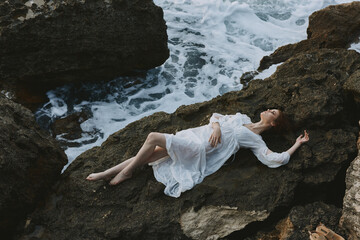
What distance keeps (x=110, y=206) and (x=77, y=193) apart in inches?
20.7

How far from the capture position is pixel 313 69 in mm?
6059

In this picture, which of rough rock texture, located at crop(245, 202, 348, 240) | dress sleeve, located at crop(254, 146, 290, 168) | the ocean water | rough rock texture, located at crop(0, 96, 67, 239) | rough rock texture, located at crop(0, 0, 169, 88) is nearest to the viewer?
rough rock texture, located at crop(245, 202, 348, 240)

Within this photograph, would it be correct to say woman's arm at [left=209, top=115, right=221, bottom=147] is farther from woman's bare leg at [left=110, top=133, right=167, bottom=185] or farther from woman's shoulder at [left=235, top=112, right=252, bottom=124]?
woman's bare leg at [left=110, top=133, right=167, bottom=185]

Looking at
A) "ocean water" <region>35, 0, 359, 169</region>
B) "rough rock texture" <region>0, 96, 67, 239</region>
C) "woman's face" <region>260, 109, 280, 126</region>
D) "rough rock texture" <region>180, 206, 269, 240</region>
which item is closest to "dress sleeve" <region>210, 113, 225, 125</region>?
"woman's face" <region>260, 109, 280, 126</region>

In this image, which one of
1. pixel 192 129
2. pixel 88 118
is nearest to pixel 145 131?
pixel 192 129

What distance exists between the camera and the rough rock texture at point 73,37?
7.16m

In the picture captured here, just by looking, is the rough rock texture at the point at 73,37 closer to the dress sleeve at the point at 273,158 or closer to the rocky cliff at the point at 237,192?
the rocky cliff at the point at 237,192

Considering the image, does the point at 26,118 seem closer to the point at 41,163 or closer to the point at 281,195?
the point at 41,163

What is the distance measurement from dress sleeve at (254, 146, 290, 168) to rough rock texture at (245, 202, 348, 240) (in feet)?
2.42

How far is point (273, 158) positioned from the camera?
469cm

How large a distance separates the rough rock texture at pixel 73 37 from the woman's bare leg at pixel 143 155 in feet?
11.9

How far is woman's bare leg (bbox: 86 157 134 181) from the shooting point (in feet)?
16.1

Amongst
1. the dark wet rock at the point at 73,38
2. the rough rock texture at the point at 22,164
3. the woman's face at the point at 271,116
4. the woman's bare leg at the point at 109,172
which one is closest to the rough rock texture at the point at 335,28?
the dark wet rock at the point at 73,38

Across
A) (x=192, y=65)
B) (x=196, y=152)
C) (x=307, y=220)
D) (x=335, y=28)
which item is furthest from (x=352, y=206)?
(x=192, y=65)
